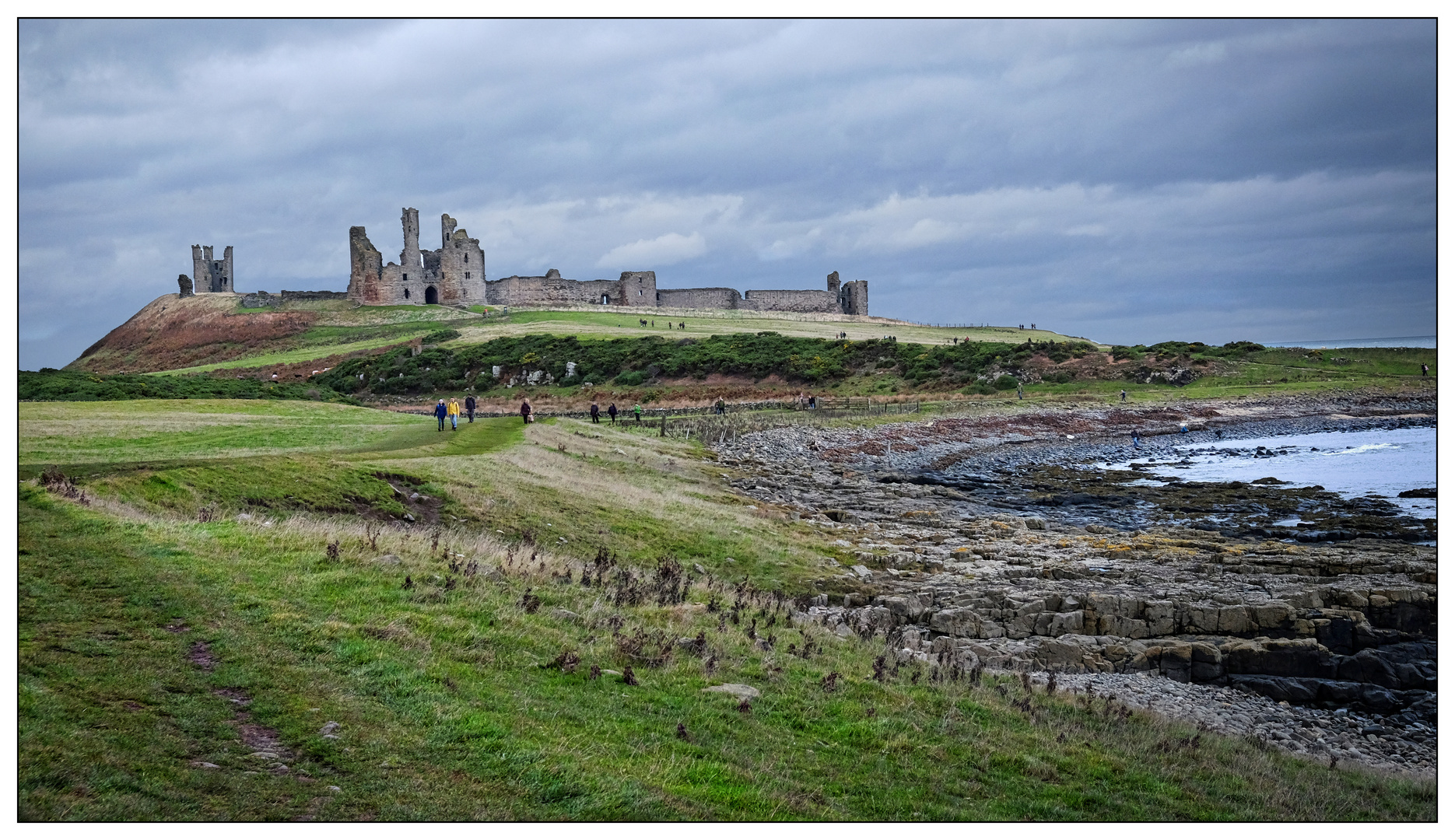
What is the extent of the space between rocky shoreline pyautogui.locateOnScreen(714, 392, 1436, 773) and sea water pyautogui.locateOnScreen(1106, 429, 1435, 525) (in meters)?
3.02

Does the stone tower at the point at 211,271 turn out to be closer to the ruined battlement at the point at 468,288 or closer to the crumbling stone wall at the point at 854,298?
the ruined battlement at the point at 468,288

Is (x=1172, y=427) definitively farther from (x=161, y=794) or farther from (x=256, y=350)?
(x=256, y=350)

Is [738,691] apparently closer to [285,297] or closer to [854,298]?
[285,297]

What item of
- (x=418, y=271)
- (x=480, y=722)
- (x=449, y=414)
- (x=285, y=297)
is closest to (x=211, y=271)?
(x=285, y=297)

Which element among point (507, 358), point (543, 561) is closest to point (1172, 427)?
point (507, 358)

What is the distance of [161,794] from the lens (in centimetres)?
700

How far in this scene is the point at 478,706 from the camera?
9.36 m

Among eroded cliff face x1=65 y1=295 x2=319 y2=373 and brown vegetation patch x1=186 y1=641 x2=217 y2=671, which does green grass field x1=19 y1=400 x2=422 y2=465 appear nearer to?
brown vegetation patch x1=186 y1=641 x2=217 y2=671

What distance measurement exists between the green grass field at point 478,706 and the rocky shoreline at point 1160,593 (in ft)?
6.75

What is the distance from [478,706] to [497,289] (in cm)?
11257

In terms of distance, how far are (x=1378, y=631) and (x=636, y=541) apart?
41.1ft

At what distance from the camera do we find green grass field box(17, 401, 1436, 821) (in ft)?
25.2

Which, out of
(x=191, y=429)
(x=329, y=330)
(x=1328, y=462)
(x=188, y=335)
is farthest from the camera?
(x=188, y=335)

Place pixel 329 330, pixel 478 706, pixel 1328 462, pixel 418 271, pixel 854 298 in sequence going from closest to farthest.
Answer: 1. pixel 478 706
2. pixel 1328 462
3. pixel 329 330
4. pixel 418 271
5. pixel 854 298
